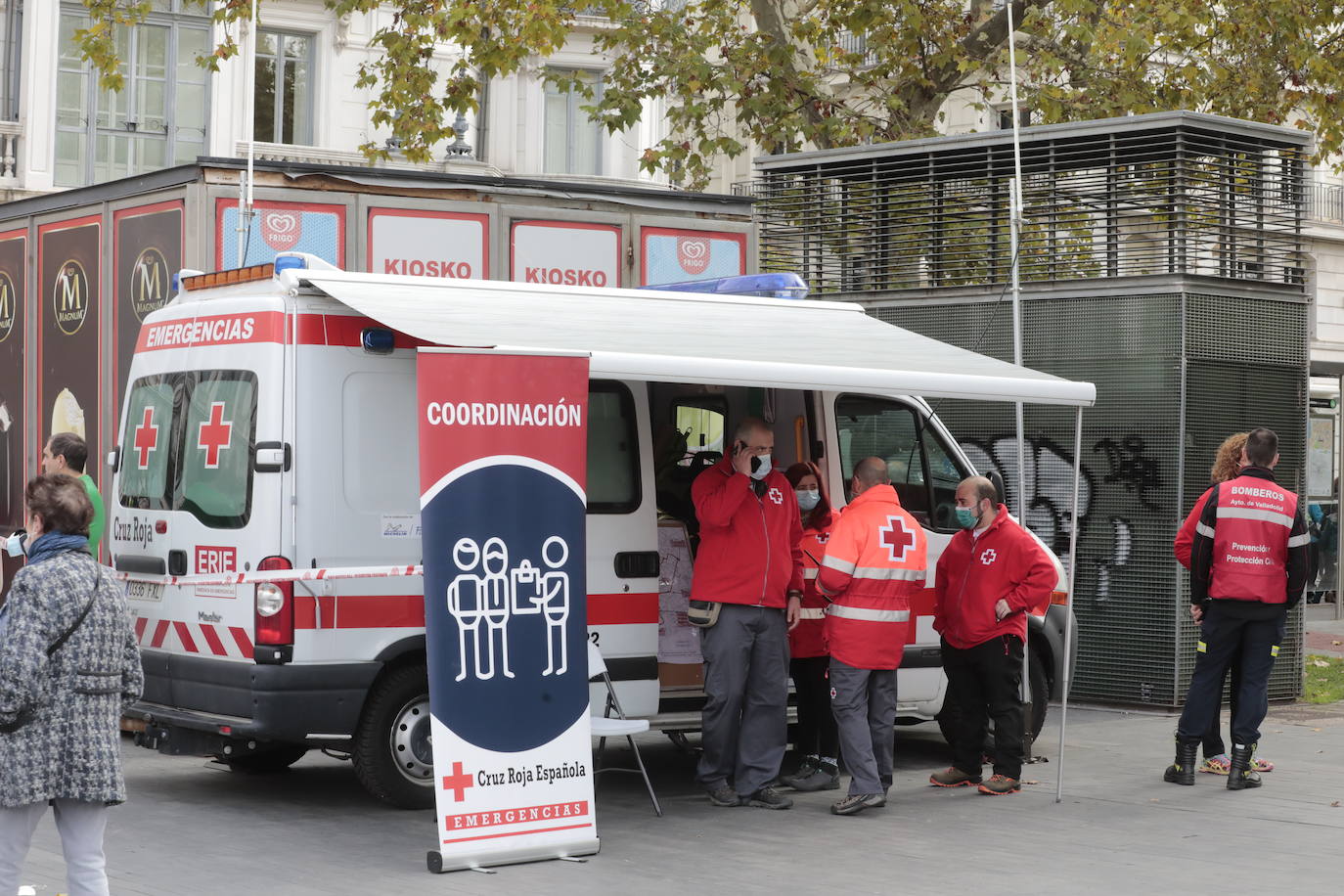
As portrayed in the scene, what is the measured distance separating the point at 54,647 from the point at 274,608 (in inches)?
99.8

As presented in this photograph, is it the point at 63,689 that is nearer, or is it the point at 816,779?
the point at 63,689

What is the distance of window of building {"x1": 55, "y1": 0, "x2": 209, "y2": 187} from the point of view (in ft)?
83.7

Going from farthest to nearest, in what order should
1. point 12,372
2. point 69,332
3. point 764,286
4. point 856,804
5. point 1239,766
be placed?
Result: point 12,372, point 69,332, point 764,286, point 1239,766, point 856,804

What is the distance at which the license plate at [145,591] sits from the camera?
8.72 metres

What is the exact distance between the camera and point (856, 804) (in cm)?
879

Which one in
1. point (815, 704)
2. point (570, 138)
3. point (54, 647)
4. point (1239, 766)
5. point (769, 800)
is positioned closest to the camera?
point (54, 647)

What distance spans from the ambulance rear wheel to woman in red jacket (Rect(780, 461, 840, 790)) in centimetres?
189

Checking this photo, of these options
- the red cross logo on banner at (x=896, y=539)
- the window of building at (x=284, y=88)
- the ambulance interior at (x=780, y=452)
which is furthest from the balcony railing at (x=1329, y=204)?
the red cross logo on banner at (x=896, y=539)

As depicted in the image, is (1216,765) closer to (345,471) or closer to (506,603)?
(506,603)

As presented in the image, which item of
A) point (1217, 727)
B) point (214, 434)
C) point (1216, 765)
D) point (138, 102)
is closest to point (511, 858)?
point (214, 434)

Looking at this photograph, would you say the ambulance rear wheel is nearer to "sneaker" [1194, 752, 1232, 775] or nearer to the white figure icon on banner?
the white figure icon on banner

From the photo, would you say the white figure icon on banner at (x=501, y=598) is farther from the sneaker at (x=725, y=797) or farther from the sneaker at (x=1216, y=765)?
the sneaker at (x=1216, y=765)

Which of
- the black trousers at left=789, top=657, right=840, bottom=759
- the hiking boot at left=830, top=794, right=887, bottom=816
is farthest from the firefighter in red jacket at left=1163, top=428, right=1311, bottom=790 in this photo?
the hiking boot at left=830, top=794, right=887, bottom=816

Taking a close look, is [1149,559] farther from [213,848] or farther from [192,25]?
[192,25]
